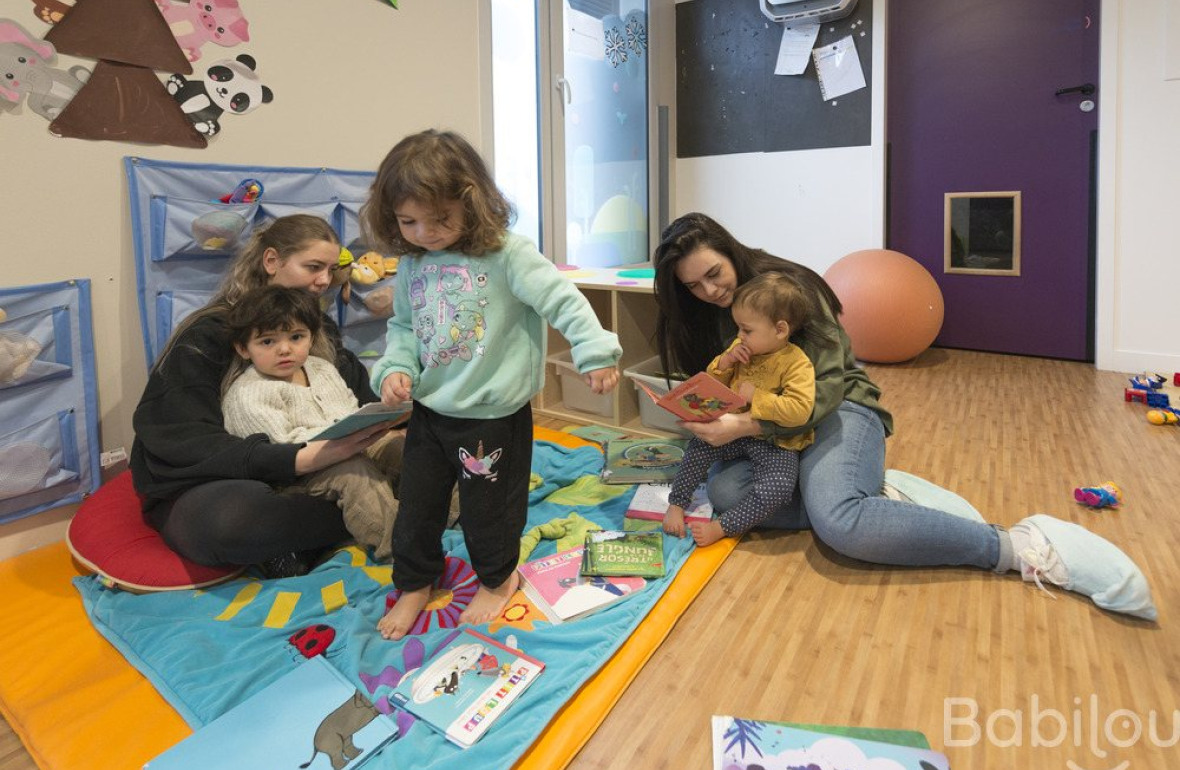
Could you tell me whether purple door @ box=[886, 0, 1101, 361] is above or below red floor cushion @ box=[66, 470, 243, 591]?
above

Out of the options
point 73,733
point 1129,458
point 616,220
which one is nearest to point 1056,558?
point 1129,458

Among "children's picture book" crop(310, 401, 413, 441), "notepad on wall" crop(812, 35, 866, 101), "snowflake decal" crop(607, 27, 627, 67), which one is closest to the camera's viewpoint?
"children's picture book" crop(310, 401, 413, 441)

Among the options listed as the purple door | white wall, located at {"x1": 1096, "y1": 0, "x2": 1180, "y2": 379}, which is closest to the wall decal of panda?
the purple door

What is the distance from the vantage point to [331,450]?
4.70 feet

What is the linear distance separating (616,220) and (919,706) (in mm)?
2981

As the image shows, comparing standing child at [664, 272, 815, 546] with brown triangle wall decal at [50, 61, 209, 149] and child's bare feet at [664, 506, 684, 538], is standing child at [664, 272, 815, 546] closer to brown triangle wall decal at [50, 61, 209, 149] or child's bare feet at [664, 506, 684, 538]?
child's bare feet at [664, 506, 684, 538]

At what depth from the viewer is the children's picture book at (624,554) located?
1442 mm

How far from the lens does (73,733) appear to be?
1.06m

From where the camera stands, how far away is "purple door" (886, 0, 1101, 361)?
308 centimetres

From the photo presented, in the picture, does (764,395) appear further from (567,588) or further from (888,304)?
(888,304)

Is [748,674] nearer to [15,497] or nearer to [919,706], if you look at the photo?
[919,706]

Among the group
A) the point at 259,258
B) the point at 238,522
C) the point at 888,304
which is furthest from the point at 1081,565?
the point at 888,304

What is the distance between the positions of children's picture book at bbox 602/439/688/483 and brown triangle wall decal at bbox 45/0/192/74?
149 cm

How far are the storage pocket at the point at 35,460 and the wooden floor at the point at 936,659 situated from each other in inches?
26.5
